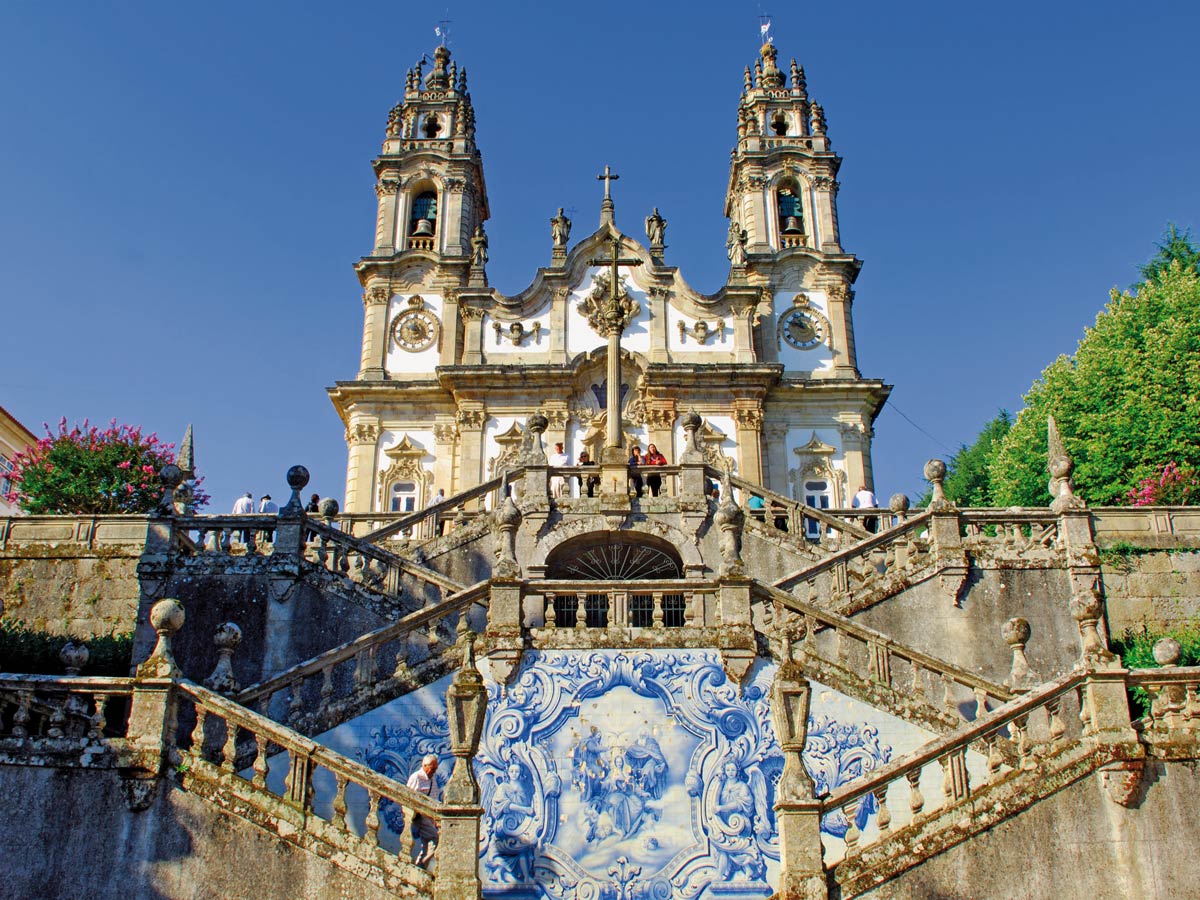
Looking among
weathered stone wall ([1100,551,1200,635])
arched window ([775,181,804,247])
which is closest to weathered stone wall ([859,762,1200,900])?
weathered stone wall ([1100,551,1200,635])

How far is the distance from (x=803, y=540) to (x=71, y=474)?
59.6 feet

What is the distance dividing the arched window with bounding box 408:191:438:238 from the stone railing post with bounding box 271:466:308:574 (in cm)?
1963

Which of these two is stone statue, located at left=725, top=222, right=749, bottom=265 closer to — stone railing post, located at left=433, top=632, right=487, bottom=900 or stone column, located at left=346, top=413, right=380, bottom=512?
stone column, located at left=346, top=413, right=380, bottom=512

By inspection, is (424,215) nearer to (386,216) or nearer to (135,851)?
(386,216)

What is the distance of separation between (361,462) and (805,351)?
42.2 ft

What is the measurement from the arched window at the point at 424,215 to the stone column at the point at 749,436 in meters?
11.2

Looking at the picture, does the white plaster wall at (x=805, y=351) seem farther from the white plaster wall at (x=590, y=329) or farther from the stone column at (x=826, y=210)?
the white plaster wall at (x=590, y=329)

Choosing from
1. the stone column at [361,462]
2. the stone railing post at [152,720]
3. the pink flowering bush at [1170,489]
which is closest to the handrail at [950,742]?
the stone railing post at [152,720]

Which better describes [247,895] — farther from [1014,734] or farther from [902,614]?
[902,614]

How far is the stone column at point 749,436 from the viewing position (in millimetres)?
29422

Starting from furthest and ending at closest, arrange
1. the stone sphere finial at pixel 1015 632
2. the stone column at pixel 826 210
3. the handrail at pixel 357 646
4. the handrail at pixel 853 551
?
the stone column at pixel 826 210 < the handrail at pixel 853 551 < the stone sphere finial at pixel 1015 632 < the handrail at pixel 357 646

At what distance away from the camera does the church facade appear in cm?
2998

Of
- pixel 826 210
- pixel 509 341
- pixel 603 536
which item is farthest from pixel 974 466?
pixel 603 536

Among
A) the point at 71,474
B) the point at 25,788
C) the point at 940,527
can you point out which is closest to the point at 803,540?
the point at 940,527
